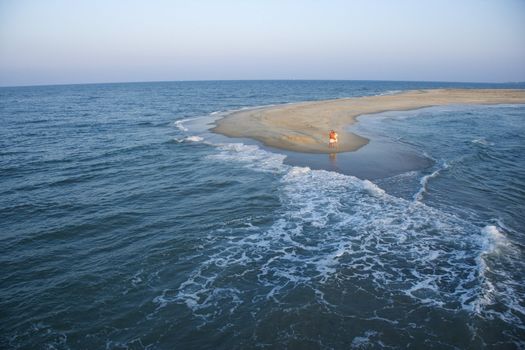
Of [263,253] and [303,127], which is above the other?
[303,127]

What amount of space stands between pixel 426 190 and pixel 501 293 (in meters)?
8.60

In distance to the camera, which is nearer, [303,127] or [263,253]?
[263,253]

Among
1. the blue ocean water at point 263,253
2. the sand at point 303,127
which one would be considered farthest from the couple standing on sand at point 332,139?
the blue ocean water at point 263,253

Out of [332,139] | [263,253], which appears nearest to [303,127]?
[332,139]

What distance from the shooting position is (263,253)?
12516mm

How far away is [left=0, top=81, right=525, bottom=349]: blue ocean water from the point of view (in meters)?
8.75

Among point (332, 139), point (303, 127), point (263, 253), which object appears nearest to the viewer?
point (263, 253)

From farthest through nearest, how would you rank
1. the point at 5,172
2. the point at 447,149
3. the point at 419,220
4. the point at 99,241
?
the point at 447,149 < the point at 5,172 < the point at 419,220 < the point at 99,241

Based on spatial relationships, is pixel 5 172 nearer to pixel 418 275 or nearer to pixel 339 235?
pixel 339 235

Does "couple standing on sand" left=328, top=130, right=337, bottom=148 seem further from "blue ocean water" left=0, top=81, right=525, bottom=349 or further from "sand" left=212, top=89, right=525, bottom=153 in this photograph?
"blue ocean water" left=0, top=81, right=525, bottom=349

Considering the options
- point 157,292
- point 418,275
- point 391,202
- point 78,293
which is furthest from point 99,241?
point 391,202

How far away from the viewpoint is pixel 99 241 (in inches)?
531

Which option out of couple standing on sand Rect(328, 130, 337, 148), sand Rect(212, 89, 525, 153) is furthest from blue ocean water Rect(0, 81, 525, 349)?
sand Rect(212, 89, 525, 153)

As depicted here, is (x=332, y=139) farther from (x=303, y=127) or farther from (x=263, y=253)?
(x=263, y=253)
